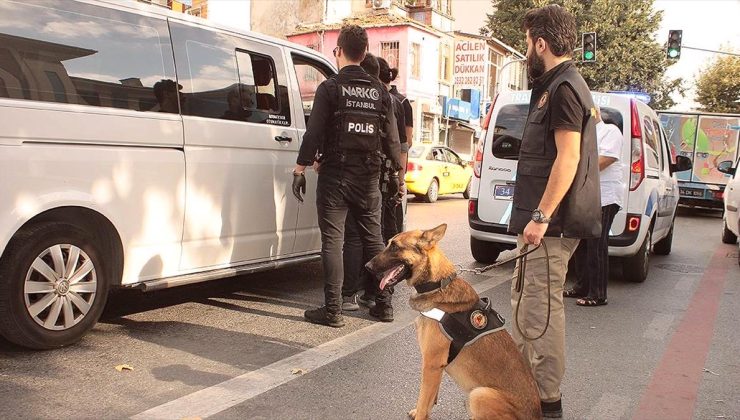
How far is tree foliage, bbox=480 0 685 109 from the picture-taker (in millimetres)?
33500

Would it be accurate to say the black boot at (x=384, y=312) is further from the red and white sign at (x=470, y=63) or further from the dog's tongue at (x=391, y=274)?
the red and white sign at (x=470, y=63)

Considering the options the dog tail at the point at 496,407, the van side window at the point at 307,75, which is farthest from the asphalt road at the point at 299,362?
the van side window at the point at 307,75

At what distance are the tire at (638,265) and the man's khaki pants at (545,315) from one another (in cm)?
400

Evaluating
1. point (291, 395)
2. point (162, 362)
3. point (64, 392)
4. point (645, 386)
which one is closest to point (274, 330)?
point (162, 362)

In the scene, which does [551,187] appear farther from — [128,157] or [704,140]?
[704,140]

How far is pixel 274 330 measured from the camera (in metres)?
4.54

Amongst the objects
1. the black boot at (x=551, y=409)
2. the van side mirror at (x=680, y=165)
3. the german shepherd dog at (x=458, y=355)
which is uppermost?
the van side mirror at (x=680, y=165)

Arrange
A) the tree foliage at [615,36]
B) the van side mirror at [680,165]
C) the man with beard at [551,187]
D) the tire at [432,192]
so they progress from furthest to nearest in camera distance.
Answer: the tree foliage at [615,36] → the tire at [432,192] → the van side mirror at [680,165] → the man with beard at [551,187]

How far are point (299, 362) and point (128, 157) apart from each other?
5.59ft

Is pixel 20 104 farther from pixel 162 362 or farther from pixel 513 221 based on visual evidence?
pixel 513 221

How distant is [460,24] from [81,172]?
45.4 meters

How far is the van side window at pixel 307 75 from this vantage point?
5631 millimetres

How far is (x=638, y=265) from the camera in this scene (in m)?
6.84

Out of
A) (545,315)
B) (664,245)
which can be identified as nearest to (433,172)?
(664,245)
